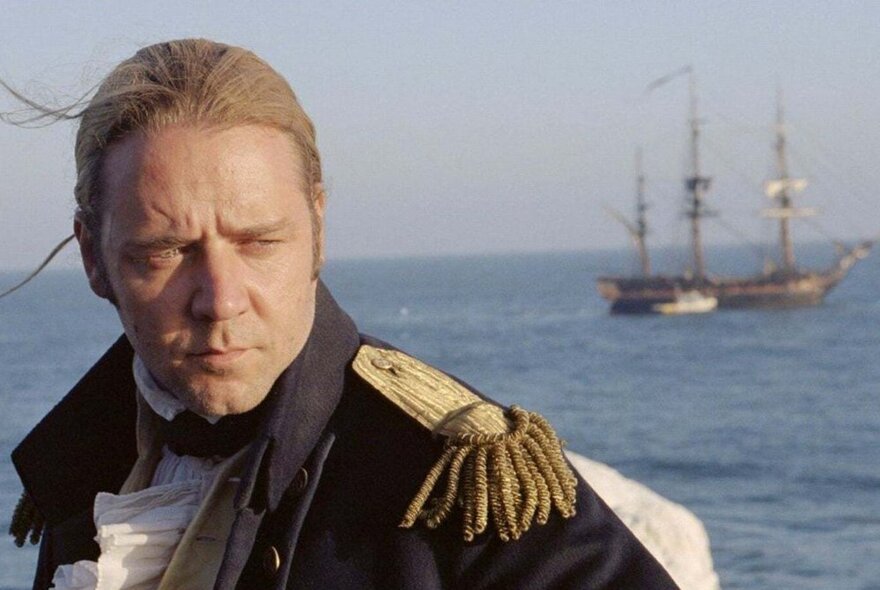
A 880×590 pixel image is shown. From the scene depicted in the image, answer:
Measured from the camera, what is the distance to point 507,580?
2.13 metres

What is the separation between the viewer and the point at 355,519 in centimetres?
228

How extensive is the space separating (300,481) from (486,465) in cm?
31

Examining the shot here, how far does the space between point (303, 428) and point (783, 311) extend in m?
80.5

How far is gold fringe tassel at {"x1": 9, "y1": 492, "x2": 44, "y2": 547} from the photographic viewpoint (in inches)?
113

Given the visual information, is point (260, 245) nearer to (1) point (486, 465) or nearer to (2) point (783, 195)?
(1) point (486, 465)

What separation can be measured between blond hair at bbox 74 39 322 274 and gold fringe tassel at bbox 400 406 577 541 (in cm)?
41

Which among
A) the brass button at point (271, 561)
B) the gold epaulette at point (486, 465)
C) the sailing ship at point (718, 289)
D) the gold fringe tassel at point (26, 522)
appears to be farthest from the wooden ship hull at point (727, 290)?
the brass button at point (271, 561)

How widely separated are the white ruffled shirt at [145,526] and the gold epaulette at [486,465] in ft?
1.16

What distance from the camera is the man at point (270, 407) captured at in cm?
217

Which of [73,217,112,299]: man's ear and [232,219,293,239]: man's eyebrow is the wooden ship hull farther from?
[232,219,293,239]: man's eyebrow

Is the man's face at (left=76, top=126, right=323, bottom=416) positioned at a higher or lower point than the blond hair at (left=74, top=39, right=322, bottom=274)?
lower

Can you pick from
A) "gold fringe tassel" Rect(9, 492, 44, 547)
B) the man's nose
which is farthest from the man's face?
"gold fringe tassel" Rect(9, 492, 44, 547)

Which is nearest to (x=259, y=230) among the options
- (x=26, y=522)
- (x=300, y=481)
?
(x=300, y=481)

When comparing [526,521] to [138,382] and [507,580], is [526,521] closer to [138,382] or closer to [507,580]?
[507,580]
